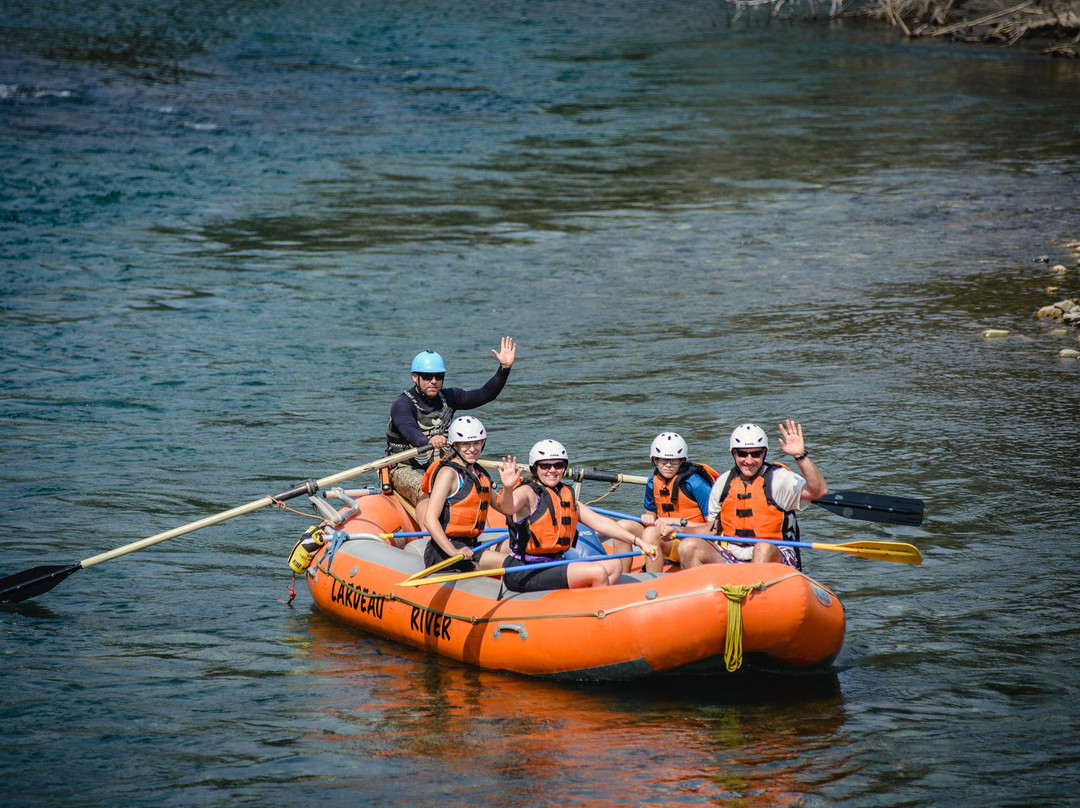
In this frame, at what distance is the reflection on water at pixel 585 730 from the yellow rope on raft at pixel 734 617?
1.29 ft

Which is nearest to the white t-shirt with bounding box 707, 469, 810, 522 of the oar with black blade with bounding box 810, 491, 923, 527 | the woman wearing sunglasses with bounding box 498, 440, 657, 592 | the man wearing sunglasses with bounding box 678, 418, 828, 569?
the man wearing sunglasses with bounding box 678, 418, 828, 569

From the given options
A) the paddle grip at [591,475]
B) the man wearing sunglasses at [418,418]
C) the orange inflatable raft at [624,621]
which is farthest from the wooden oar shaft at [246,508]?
the paddle grip at [591,475]

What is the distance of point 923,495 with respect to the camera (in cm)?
1029

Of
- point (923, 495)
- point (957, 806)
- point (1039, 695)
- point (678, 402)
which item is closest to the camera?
point (957, 806)

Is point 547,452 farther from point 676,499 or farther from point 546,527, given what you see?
point 676,499

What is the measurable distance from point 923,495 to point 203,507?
5884 mm

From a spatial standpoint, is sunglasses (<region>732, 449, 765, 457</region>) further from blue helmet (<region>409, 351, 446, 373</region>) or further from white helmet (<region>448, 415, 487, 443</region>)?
blue helmet (<region>409, 351, 446, 373</region>)

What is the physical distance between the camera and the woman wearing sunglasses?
7500 millimetres

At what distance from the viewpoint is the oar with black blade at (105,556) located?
28.3ft

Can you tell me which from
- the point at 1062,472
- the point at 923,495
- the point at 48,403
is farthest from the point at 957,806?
the point at 48,403

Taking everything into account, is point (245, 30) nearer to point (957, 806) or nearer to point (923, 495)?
point (923, 495)

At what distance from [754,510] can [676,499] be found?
645 millimetres

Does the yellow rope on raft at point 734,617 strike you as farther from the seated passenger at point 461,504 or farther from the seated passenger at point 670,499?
the seated passenger at point 461,504

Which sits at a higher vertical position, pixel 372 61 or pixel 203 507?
pixel 372 61
